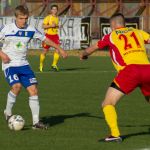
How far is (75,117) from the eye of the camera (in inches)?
529

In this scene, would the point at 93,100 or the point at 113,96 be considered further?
the point at 93,100

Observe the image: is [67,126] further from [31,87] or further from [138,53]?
[138,53]

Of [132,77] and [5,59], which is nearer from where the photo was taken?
[132,77]

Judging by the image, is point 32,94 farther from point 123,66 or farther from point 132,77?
point 132,77

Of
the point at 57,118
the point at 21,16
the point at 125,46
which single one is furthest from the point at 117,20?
the point at 57,118

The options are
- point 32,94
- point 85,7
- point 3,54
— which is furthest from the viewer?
point 85,7

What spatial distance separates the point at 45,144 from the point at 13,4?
4127 cm

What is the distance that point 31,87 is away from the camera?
11977mm

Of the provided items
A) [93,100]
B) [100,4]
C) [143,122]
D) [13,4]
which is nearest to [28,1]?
[13,4]

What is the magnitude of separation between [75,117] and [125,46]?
326 centimetres

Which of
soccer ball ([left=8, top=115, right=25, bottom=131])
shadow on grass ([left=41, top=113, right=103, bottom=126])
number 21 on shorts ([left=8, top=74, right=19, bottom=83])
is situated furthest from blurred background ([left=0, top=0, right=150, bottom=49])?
soccer ball ([left=8, top=115, right=25, bottom=131])

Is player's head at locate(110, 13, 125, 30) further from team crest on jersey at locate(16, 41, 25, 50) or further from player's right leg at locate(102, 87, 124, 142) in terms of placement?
team crest on jersey at locate(16, 41, 25, 50)

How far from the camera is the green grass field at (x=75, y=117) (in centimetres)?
1043

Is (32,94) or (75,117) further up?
(32,94)
